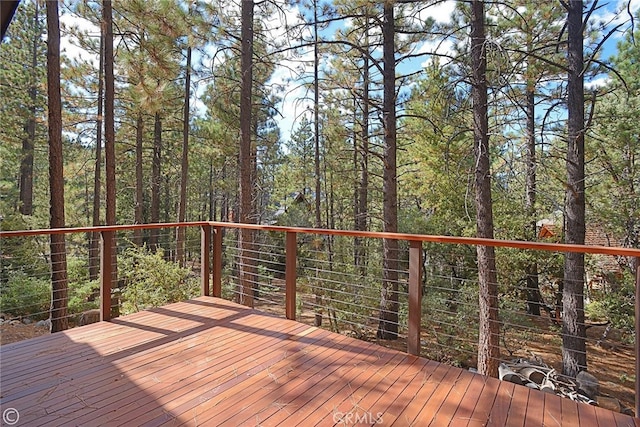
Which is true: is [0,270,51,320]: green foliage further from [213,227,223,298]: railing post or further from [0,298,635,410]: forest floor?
[213,227,223,298]: railing post

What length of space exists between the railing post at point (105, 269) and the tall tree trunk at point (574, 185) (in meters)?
5.85

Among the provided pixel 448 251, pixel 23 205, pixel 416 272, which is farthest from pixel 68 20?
pixel 448 251

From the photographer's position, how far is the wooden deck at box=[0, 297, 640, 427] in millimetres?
1886

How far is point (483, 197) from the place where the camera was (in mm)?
5008

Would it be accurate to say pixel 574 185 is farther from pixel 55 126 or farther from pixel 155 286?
pixel 55 126

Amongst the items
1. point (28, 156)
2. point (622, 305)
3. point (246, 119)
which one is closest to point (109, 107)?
point (246, 119)

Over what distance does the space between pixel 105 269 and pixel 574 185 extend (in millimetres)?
6274

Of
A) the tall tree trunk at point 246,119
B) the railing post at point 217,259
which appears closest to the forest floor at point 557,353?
the tall tree trunk at point 246,119

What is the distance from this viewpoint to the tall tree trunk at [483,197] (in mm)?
A: 4703

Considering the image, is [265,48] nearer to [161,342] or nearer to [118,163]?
[161,342]

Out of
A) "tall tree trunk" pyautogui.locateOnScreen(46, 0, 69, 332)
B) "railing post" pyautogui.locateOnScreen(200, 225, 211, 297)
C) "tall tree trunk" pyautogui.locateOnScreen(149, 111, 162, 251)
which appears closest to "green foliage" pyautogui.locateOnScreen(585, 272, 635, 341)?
"railing post" pyautogui.locateOnScreen(200, 225, 211, 297)

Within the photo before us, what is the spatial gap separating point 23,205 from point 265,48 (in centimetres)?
1096

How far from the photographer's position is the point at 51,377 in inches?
91.5

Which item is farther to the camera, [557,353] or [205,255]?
[557,353]
